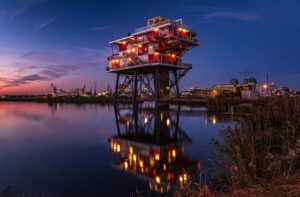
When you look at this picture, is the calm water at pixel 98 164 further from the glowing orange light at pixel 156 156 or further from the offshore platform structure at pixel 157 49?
the offshore platform structure at pixel 157 49

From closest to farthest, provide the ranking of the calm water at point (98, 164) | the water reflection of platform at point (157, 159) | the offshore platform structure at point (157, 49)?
the calm water at point (98, 164)
the water reflection of platform at point (157, 159)
the offshore platform structure at point (157, 49)

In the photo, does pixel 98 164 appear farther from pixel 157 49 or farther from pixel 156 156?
pixel 157 49

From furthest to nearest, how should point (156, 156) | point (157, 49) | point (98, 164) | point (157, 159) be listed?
point (157, 49) → point (156, 156) → point (157, 159) → point (98, 164)

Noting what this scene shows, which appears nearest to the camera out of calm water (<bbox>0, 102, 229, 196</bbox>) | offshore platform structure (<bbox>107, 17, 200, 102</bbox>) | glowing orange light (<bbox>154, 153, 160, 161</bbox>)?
calm water (<bbox>0, 102, 229, 196</bbox>)

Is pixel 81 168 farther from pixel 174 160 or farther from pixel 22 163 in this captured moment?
pixel 174 160

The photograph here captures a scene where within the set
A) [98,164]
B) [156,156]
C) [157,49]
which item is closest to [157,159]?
[156,156]

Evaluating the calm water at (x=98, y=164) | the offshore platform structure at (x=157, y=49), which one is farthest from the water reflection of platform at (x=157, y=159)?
the offshore platform structure at (x=157, y=49)

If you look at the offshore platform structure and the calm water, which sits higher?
Result: the offshore platform structure

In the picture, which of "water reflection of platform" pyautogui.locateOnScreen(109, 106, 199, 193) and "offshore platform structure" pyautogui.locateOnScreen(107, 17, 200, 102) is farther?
"offshore platform structure" pyautogui.locateOnScreen(107, 17, 200, 102)

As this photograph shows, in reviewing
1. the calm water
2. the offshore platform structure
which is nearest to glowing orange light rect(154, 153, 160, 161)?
the calm water

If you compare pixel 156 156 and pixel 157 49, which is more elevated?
pixel 157 49

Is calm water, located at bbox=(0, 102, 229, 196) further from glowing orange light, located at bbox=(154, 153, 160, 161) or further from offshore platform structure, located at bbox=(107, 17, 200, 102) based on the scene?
offshore platform structure, located at bbox=(107, 17, 200, 102)

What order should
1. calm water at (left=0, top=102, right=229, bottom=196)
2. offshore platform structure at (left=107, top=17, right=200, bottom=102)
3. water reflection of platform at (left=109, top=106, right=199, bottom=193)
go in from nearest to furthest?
calm water at (left=0, top=102, right=229, bottom=196) < water reflection of platform at (left=109, top=106, right=199, bottom=193) < offshore platform structure at (left=107, top=17, right=200, bottom=102)

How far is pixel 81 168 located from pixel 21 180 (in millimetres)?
2511
